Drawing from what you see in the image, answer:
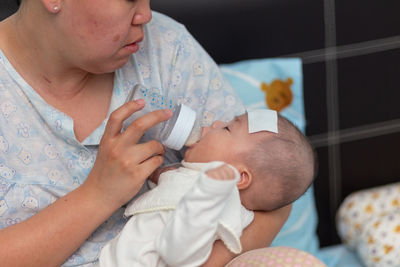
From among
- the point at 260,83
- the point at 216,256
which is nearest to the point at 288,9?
the point at 260,83

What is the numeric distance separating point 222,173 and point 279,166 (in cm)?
27

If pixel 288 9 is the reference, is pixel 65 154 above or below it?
below

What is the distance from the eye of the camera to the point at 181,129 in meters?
1.36

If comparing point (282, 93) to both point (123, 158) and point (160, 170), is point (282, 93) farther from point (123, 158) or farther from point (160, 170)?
point (123, 158)

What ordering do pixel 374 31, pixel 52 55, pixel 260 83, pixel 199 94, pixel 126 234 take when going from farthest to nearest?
pixel 374 31, pixel 260 83, pixel 199 94, pixel 52 55, pixel 126 234

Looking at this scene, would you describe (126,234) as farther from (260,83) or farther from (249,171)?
(260,83)

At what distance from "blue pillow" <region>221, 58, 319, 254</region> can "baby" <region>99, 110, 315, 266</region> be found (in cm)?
67

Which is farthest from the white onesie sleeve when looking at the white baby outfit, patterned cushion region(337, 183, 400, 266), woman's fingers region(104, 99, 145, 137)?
patterned cushion region(337, 183, 400, 266)

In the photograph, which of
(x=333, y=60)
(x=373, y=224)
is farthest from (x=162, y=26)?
(x=373, y=224)

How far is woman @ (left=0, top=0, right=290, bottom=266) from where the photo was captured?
51.4 inches

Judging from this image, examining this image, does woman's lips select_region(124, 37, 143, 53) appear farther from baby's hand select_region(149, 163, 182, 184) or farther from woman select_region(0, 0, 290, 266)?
baby's hand select_region(149, 163, 182, 184)

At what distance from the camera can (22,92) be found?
1.40 meters

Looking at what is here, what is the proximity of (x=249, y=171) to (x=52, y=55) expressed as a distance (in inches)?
21.7

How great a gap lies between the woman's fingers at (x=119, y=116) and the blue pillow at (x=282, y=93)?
850 mm
